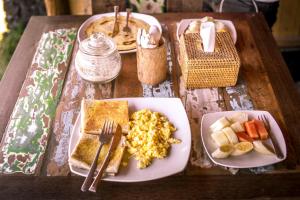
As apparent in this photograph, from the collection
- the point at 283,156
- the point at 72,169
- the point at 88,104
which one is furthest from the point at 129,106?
the point at 283,156

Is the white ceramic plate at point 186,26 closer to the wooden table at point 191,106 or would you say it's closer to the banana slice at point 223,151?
the wooden table at point 191,106

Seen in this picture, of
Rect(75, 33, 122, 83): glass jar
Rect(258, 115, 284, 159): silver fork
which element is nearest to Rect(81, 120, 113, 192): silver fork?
Rect(75, 33, 122, 83): glass jar

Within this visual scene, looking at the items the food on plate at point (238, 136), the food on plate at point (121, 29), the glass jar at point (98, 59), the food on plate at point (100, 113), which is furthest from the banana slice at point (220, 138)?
the food on plate at point (121, 29)

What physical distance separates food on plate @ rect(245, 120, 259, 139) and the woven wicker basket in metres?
0.23

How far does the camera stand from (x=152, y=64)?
1203 millimetres

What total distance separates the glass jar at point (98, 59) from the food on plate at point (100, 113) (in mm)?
142

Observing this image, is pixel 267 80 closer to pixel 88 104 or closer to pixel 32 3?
pixel 88 104

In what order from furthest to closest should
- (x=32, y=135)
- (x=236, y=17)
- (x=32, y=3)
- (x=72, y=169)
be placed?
(x=32, y=3), (x=236, y=17), (x=32, y=135), (x=72, y=169)

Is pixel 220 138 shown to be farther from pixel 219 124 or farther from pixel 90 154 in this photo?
pixel 90 154

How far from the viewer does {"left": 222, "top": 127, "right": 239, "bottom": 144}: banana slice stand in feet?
3.30

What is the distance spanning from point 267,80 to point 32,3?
1.79 m

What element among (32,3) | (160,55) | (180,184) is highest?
(160,55)

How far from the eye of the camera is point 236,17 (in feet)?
5.37

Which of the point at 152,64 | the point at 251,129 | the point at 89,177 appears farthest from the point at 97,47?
the point at 251,129
